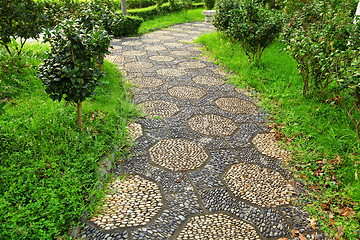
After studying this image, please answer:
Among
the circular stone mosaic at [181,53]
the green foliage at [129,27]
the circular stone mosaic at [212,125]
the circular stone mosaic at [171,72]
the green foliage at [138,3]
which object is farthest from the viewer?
the green foliage at [138,3]

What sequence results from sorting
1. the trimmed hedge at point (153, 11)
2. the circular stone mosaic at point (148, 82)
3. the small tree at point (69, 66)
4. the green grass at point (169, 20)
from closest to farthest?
the small tree at point (69, 66) < the circular stone mosaic at point (148, 82) < the green grass at point (169, 20) < the trimmed hedge at point (153, 11)

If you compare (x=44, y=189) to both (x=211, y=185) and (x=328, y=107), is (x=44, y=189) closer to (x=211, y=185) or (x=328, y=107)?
(x=211, y=185)

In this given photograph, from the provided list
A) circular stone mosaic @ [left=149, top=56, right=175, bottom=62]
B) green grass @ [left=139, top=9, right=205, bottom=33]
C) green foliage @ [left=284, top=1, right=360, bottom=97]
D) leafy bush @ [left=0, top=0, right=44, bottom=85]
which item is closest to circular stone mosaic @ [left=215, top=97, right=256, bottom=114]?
green foliage @ [left=284, top=1, right=360, bottom=97]

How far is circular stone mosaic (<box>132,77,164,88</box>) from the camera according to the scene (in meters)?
4.81

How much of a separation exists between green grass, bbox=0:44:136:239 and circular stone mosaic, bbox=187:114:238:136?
930mm

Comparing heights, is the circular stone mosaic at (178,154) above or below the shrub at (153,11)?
below

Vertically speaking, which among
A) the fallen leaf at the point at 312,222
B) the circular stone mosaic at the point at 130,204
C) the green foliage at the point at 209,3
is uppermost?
the green foliage at the point at 209,3

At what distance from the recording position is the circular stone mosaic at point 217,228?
6.54 feet

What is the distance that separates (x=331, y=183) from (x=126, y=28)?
7.61 m

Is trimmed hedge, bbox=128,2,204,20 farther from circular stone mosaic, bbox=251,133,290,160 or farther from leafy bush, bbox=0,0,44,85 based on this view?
circular stone mosaic, bbox=251,133,290,160

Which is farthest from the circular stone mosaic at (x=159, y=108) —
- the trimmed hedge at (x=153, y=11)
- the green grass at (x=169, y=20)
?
the trimmed hedge at (x=153, y=11)

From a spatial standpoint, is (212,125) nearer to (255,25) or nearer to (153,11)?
(255,25)

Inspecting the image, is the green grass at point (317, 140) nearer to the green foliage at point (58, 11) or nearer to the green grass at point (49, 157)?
the green grass at point (49, 157)

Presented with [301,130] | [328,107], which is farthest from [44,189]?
Result: [328,107]
